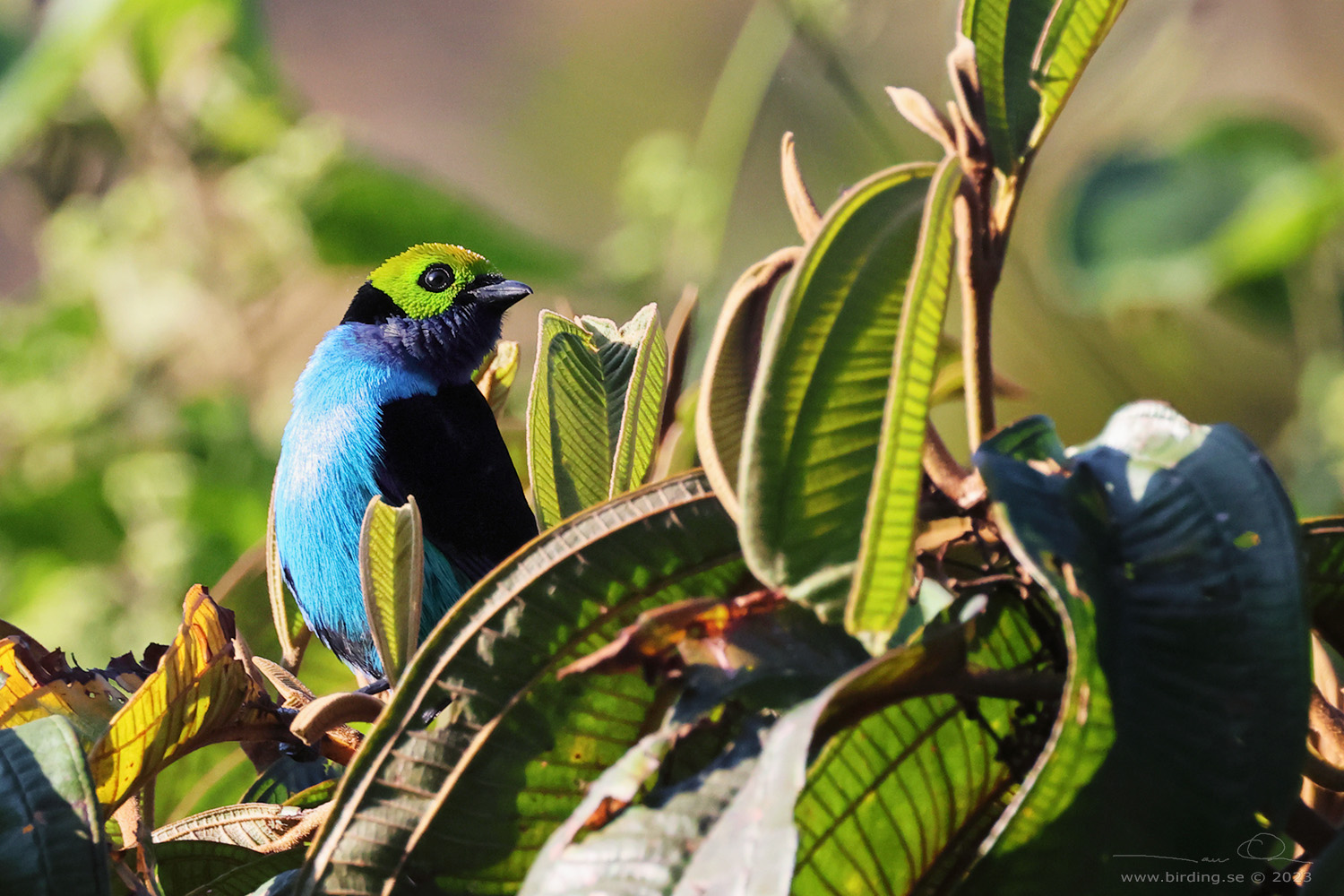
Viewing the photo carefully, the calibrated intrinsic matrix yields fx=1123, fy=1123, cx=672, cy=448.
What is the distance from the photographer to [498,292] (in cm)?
116

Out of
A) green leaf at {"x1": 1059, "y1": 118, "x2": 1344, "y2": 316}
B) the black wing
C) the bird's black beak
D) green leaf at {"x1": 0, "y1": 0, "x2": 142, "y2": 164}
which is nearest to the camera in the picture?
the black wing

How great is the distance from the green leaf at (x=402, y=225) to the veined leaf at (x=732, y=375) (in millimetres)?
1854

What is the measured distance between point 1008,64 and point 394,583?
13.0 inches

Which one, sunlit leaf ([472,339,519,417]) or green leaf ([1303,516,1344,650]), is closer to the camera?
green leaf ([1303,516,1344,650])

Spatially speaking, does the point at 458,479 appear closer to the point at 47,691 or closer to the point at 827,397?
the point at 47,691

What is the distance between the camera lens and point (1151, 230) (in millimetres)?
2523

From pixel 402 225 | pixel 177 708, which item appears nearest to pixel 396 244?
pixel 402 225

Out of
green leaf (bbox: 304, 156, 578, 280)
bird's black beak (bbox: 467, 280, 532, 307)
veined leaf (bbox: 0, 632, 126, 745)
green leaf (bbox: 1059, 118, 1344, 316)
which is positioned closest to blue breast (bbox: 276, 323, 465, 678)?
bird's black beak (bbox: 467, 280, 532, 307)

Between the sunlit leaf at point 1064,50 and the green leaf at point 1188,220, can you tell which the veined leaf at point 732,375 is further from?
the green leaf at point 1188,220

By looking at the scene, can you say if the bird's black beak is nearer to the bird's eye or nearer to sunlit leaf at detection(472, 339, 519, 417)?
the bird's eye

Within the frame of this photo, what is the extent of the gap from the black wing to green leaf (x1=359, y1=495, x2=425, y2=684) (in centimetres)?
45

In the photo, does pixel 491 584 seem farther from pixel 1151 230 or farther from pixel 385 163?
pixel 1151 230

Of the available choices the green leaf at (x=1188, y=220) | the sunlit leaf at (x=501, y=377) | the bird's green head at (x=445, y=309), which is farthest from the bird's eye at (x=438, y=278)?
the green leaf at (x=1188, y=220)

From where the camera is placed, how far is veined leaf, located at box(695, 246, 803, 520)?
37 centimetres
